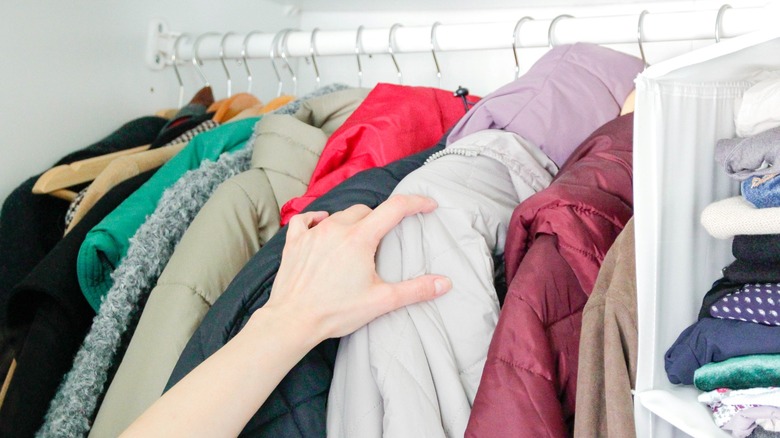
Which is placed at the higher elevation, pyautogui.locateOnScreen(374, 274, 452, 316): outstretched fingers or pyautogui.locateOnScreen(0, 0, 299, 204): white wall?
pyautogui.locateOnScreen(0, 0, 299, 204): white wall

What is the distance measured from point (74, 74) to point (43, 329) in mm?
602

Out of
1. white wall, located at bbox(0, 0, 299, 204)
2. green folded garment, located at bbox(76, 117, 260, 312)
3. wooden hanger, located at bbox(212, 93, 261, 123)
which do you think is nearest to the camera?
green folded garment, located at bbox(76, 117, 260, 312)

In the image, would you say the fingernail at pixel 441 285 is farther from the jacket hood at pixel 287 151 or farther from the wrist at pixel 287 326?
the jacket hood at pixel 287 151

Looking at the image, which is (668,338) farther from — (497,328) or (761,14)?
(761,14)

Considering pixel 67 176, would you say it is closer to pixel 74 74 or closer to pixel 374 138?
pixel 74 74

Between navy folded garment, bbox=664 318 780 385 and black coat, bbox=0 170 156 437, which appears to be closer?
navy folded garment, bbox=664 318 780 385

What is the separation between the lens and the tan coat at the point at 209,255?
882 mm

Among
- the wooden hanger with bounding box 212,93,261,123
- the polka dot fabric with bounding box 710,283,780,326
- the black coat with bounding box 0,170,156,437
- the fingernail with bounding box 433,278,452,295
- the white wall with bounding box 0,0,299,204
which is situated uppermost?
the white wall with bounding box 0,0,299,204

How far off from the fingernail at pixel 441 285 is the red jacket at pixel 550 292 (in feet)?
0.23

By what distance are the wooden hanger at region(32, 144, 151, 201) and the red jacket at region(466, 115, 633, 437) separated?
71 centimetres

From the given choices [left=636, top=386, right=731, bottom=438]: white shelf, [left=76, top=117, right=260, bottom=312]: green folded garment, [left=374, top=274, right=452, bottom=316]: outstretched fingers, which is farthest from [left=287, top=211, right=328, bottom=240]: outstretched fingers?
[left=636, top=386, right=731, bottom=438]: white shelf

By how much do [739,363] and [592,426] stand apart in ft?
0.45

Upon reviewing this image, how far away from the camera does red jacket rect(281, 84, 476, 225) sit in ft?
3.51

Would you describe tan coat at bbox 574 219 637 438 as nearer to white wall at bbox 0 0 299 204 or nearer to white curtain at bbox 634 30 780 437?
white curtain at bbox 634 30 780 437
